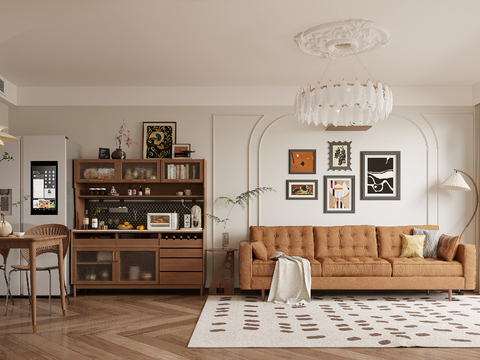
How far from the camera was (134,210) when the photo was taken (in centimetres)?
554

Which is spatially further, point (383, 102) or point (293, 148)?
point (293, 148)

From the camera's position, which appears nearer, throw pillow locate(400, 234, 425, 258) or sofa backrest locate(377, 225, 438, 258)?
throw pillow locate(400, 234, 425, 258)

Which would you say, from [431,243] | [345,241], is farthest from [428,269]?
[345,241]

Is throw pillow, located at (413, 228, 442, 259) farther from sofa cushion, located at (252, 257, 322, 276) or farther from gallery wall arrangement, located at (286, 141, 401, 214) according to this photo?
sofa cushion, located at (252, 257, 322, 276)

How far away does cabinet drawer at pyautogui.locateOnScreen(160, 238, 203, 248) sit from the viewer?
5.07 meters

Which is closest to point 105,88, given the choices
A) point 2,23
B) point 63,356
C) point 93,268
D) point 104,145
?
point 104,145

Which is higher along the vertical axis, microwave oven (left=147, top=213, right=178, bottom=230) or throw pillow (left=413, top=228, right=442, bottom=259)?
microwave oven (left=147, top=213, right=178, bottom=230)

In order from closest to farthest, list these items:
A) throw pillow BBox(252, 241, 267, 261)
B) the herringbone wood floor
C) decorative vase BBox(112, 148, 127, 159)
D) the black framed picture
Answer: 1. the herringbone wood floor
2. throw pillow BBox(252, 241, 267, 261)
3. decorative vase BBox(112, 148, 127, 159)
4. the black framed picture

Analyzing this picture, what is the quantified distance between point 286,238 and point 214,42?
272 cm

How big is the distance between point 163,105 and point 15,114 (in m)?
2.12

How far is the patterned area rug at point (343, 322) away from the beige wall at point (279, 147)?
1172 millimetres

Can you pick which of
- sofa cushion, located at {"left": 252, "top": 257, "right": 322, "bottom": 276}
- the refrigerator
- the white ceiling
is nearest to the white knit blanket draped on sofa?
sofa cushion, located at {"left": 252, "top": 257, "right": 322, "bottom": 276}

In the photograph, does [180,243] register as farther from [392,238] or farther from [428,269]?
[428,269]

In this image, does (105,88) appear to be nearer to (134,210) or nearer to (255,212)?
(134,210)
